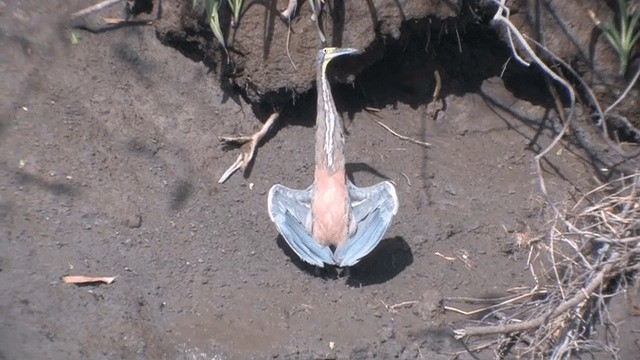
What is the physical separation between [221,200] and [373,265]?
1.26 metres

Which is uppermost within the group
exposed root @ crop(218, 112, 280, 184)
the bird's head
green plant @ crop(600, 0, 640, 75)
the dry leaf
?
the bird's head

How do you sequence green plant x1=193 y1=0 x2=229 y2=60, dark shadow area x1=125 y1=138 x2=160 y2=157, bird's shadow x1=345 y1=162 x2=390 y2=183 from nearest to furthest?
green plant x1=193 y1=0 x2=229 y2=60, dark shadow area x1=125 y1=138 x2=160 y2=157, bird's shadow x1=345 y1=162 x2=390 y2=183

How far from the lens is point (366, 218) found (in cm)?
640

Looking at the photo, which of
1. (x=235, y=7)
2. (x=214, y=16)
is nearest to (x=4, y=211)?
(x=214, y=16)

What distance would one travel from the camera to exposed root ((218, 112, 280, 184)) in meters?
6.78

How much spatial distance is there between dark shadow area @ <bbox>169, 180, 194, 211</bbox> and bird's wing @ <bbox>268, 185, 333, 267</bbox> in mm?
693

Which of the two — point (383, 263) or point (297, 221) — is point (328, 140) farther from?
point (383, 263)

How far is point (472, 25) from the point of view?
7.22 metres

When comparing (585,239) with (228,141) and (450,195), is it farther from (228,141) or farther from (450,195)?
(228,141)

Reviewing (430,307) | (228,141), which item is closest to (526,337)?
(430,307)

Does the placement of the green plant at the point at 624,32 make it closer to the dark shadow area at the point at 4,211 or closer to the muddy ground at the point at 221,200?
the muddy ground at the point at 221,200

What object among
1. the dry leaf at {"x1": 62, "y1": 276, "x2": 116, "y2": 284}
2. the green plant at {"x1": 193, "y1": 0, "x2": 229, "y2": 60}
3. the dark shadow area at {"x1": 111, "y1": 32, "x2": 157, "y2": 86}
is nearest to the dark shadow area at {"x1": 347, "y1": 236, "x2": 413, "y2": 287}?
the dry leaf at {"x1": 62, "y1": 276, "x2": 116, "y2": 284}

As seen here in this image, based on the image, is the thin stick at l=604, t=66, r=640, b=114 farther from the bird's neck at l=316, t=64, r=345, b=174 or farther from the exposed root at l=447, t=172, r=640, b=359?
the bird's neck at l=316, t=64, r=345, b=174

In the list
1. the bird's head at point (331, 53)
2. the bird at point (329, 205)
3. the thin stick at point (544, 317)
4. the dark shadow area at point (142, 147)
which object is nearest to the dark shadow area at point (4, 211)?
the dark shadow area at point (142, 147)
